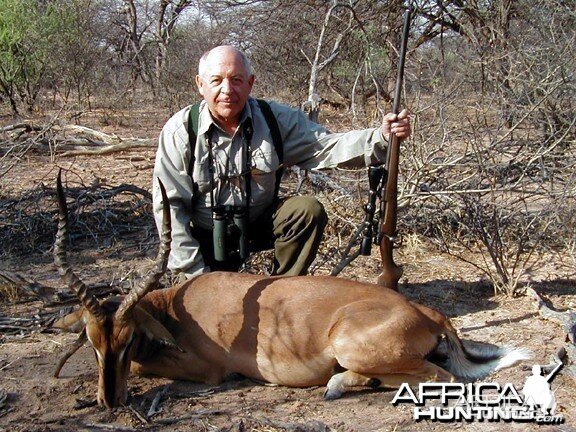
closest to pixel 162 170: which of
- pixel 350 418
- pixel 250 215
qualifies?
pixel 250 215

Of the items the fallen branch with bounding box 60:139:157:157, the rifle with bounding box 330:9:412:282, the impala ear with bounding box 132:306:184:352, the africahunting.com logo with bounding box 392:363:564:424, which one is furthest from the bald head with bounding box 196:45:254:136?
the fallen branch with bounding box 60:139:157:157

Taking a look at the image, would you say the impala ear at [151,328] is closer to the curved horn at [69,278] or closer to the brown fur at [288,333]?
the brown fur at [288,333]

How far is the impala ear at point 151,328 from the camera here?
376cm

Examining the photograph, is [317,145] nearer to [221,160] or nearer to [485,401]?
[221,160]

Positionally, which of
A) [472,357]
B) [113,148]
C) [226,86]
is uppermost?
[226,86]

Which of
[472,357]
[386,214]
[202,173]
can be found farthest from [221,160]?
[472,357]

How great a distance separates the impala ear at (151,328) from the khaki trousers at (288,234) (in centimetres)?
117

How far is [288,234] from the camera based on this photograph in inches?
192

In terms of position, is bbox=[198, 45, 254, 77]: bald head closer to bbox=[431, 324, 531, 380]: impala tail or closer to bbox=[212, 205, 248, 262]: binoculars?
bbox=[212, 205, 248, 262]: binoculars

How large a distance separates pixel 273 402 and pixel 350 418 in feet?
1.43

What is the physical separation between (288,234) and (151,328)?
140cm

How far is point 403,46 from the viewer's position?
448cm

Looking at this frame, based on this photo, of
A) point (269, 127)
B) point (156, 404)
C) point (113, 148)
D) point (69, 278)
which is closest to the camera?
point (69, 278)

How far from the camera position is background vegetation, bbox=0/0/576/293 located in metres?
5.65
